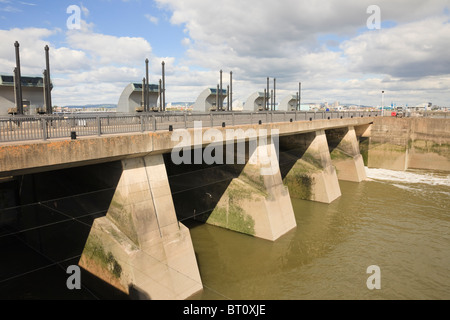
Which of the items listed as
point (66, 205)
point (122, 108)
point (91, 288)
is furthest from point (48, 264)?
point (122, 108)

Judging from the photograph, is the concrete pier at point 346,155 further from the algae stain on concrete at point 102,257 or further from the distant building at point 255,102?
the algae stain on concrete at point 102,257

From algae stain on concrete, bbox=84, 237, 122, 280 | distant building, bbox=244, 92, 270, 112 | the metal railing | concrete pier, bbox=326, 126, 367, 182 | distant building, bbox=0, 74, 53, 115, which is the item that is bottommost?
algae stain on concrete, bbox=84, 237, 122, 280

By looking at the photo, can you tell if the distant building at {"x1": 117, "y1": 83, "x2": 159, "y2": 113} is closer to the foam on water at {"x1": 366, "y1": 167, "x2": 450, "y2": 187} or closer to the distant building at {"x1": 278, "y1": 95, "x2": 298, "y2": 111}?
the foam on water at {"x1": 366, "y1": 167, "x2": 450, "y2": 187}

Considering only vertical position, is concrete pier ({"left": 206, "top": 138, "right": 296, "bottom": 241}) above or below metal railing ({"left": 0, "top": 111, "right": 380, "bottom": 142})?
below

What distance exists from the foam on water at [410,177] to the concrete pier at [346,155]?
2971 mm

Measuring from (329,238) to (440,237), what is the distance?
6648 mm

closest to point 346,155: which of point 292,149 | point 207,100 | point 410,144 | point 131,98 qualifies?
point 292,149

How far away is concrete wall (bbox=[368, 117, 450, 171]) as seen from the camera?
36.9m

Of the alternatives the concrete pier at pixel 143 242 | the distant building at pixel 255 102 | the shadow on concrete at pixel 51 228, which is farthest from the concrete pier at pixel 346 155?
the shadow on concrete at pixel 51 228

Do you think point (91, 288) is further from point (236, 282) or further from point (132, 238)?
point (236, 282)

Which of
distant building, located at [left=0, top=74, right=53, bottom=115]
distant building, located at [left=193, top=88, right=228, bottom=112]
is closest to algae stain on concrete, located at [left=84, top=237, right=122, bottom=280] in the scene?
distant building, located at [left=0, top=74, right=53, bottom=115]

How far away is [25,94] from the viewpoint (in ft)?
79.7

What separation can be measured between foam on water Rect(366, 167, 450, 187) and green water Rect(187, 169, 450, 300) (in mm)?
7742

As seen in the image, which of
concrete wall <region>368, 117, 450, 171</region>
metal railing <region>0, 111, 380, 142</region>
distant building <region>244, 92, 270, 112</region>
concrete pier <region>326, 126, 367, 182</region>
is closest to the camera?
metal railing <region>0, 111, 380, 142</region>
